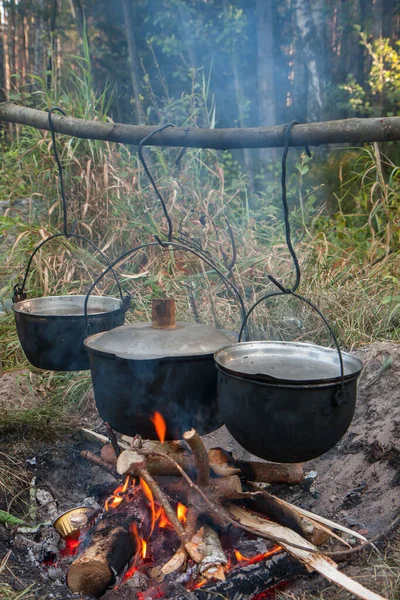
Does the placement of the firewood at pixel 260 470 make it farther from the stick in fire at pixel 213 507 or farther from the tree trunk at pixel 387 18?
the tree trunk at pixel 387 18

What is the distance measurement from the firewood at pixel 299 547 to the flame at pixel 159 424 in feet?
1.66

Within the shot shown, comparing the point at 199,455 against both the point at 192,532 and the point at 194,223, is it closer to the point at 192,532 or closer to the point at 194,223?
the point at 192,532

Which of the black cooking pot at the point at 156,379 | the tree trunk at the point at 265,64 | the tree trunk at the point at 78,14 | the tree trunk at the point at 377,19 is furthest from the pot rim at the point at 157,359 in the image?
the tree trunk at the point at 78,14

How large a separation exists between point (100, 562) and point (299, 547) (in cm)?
81

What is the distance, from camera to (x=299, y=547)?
2.24 meters

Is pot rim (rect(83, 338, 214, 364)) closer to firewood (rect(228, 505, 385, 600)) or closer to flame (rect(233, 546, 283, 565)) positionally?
firewood (rect(228, 505, 385, 600))

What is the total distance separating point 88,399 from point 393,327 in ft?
8.08

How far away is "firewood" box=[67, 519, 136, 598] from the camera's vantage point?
2213 millimetres

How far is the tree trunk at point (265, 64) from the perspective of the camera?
1191 cm

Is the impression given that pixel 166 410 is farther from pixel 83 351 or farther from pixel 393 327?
pixel 393 327

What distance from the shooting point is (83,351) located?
2.85m

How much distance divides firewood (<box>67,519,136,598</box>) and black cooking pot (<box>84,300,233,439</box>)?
0.46m

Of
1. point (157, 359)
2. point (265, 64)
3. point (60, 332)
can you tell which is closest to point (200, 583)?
point (157, 359)

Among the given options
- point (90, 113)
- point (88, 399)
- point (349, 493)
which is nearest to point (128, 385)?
point (349, 493)
